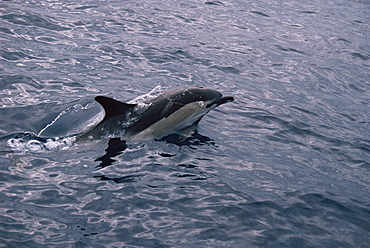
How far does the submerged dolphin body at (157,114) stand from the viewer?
393 inches

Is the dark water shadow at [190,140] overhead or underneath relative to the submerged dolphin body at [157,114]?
underneath

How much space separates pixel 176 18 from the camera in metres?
20.5

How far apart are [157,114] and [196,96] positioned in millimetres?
934

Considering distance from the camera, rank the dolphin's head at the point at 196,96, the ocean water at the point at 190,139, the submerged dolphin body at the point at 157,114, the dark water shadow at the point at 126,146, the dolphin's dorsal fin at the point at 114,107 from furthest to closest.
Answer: the dolphin's head at the point at 196,96 → the submerged dolphin body at the point at 157,114 → the dolphin's dorsal fin at the point at 114,107 → the dark water shadow at the point at 126,146 → the ocean water at the point at 190,139

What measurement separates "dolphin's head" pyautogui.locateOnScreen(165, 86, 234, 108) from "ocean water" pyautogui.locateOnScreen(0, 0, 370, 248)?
28.9 inches

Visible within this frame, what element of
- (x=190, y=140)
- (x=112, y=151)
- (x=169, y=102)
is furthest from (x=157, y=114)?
(x=112, y=151)

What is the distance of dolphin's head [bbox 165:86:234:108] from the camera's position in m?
10.4

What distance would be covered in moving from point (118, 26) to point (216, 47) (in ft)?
12.2

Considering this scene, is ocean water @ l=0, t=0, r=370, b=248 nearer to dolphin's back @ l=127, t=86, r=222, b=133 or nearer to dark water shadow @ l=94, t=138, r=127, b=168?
dark water shadow @ l=94, t=138, r=127, b=168

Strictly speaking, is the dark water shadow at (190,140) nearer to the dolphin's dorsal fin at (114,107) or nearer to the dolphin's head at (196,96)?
the dolphin's head at (196,96)

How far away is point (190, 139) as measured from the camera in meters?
10.4

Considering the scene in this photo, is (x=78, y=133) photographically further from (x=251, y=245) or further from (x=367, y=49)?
(x=367, y=49)

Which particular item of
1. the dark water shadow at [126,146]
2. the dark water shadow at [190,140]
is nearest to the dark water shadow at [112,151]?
the dark water shadow at [126,146]

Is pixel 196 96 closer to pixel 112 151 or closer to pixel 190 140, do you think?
pixel 190 140
